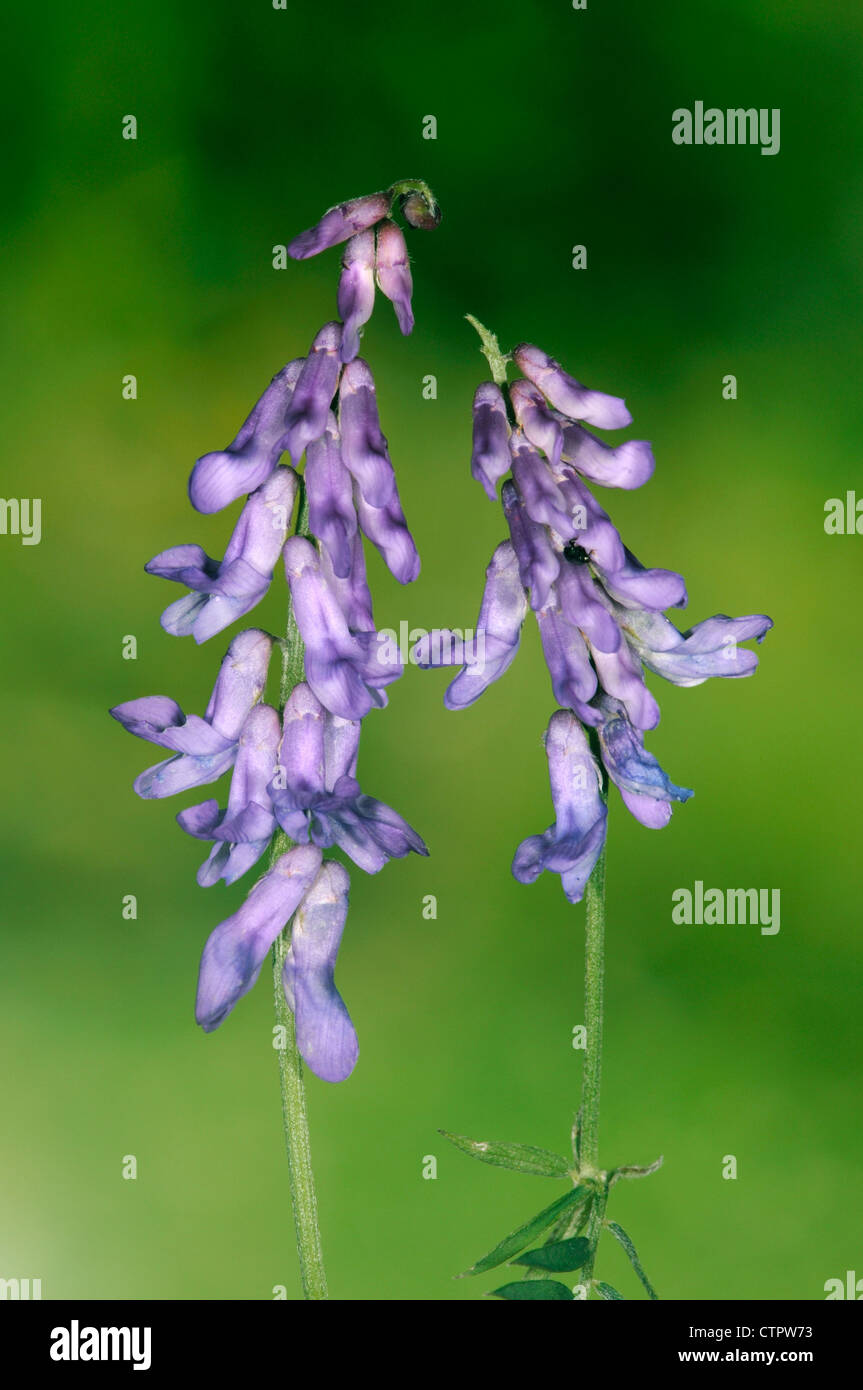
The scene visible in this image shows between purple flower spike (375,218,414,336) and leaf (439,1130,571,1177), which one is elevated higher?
purple flower spike (375,218,414,336)

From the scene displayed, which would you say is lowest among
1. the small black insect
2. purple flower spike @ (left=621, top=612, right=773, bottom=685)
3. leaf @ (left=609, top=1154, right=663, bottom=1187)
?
leaf @ (left=609, top=1154, right=663, bottom=1187)

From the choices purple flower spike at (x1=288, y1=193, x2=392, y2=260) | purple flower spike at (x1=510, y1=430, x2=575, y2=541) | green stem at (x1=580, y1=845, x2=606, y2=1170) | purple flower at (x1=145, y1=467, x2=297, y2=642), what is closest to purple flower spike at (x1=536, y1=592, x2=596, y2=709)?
purple flower spike at (x1=510, y1=430, x2=575, y2=541)

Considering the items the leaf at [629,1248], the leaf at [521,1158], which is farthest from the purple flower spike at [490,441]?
the leaf at [629,1248]

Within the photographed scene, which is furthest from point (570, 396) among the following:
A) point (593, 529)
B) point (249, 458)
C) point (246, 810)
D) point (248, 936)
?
point (248, 936)

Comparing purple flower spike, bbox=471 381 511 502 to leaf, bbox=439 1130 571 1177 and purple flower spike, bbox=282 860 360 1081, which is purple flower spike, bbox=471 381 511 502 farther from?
leaf, bbox=439 1130 571 1177

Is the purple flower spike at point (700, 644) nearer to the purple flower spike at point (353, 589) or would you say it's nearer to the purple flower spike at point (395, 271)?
the purple flower spike at point (353, 589)

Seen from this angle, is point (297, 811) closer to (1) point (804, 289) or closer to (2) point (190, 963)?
(2) point (190, 963)
